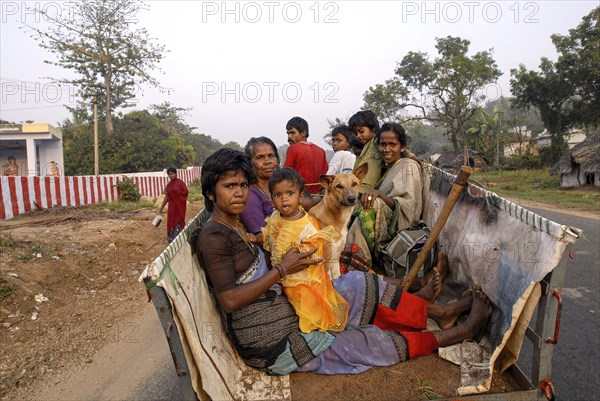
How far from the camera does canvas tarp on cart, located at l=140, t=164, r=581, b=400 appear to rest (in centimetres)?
194

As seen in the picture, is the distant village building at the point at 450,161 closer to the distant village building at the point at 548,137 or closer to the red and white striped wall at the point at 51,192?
the distant village building at the point at 548,137

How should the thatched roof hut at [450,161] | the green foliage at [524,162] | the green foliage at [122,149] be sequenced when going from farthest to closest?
the thatched roof hut at [450,161], the green foliage at [524,162], the green foliage at [122,149]

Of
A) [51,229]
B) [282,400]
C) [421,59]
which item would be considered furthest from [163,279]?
[421,59]

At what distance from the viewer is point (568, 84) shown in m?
23.8

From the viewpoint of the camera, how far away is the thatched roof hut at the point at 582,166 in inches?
745

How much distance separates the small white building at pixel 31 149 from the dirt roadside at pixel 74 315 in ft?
50.9

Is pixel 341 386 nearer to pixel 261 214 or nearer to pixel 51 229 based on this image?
pixel 261 214

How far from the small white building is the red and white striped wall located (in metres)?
6.13

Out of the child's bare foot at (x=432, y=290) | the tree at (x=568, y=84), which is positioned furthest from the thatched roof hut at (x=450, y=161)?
the child's bare foot at (x=432, y=290)

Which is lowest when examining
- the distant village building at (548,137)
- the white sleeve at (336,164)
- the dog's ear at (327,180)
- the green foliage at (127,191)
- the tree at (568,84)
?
the green foliage at (127,191)

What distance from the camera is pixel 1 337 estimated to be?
4.89 m

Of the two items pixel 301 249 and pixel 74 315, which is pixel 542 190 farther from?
pixel 301 249

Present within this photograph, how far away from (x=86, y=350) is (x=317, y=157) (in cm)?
346

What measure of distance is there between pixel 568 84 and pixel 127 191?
81.1 feet
